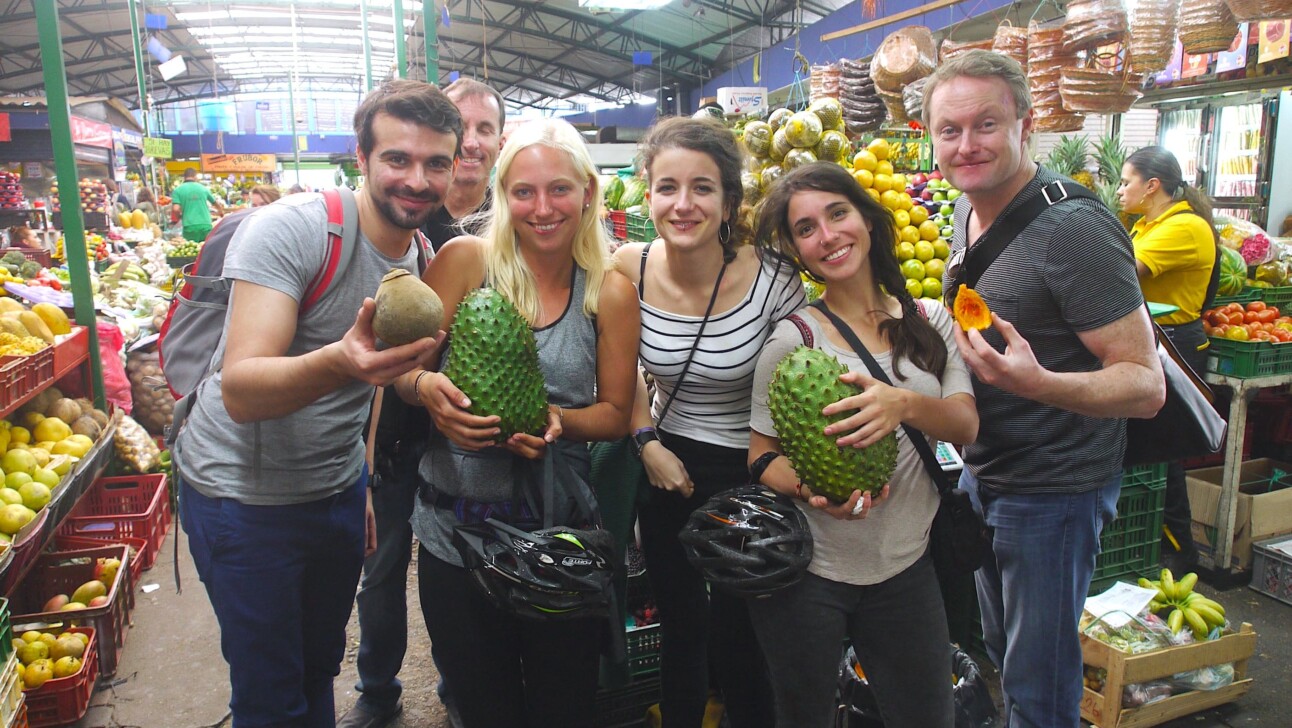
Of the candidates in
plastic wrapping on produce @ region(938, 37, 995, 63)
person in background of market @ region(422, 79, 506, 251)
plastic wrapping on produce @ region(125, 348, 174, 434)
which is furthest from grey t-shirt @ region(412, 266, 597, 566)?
plastic wrapping on produce @ region(125, 348, 174, 434)

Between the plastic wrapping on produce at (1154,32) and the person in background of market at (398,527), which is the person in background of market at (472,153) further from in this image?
the plastic wrapping on produce at (1154,32)

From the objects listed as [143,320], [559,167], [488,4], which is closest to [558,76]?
[488,4]

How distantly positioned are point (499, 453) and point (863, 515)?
34.4 inches

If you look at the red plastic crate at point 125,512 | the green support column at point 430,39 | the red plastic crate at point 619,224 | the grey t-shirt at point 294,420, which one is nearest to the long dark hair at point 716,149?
the grey t-shirt at point 294,420

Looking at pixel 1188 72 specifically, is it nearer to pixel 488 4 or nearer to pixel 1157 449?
pixel 1157 449

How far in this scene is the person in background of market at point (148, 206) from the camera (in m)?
15.1

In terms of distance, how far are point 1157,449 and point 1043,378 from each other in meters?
0.78

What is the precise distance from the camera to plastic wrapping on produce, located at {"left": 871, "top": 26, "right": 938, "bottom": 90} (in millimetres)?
5035

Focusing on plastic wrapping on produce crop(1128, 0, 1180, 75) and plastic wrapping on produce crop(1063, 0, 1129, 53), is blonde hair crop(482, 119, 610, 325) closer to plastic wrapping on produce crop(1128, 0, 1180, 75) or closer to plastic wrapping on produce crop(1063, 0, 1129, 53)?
plastic wrapping on produce crop(1063, 0, 1129, 53)

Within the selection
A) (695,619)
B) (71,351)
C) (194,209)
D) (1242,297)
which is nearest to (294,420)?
(695,619)

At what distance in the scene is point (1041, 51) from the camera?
4.45 metres

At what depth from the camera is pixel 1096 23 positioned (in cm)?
417

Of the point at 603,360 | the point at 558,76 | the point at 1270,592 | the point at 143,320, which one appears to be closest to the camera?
the point at 603,360

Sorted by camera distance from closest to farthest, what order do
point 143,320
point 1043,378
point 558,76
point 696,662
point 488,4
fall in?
point 1043,378
point 696,662
point 143,320
point 488,4
point 558,76
